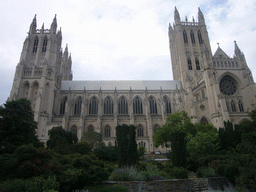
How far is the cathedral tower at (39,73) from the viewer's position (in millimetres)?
45531

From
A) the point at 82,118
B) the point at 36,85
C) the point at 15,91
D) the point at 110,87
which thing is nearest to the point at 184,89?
the point at 110,87

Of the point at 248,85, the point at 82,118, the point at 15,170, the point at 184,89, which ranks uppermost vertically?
the point at 184,89

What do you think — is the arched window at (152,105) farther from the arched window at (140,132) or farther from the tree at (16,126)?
the tree at (16,126)

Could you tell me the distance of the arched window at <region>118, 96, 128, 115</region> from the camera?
173 ft

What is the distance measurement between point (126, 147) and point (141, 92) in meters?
38.2

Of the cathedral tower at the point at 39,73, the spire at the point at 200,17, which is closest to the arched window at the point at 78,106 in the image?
the cathedral tower at the point at 39,73

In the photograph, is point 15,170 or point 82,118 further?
point 82,118

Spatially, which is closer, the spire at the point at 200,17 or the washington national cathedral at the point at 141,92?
the washington national cathedral at the point at 141,92

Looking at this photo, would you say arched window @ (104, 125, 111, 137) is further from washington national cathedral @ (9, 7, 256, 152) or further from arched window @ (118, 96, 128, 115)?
arched window @ (118, 96, 128, 115)

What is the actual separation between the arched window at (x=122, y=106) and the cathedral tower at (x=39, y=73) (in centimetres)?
1830

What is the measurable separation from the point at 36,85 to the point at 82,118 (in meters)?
15.3

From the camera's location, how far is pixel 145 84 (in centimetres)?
6078

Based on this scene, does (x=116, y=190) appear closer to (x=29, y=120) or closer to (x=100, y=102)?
(x=29, y=120)

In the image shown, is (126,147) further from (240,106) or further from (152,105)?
(152,105)
